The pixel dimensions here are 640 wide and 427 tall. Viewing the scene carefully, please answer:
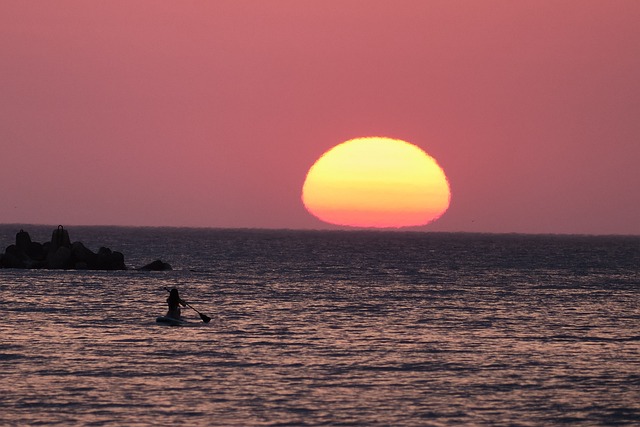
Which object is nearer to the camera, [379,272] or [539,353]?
[539,353]

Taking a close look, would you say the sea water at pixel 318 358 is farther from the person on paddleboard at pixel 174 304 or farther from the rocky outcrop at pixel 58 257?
the rocky outcrop at pixel 58 257

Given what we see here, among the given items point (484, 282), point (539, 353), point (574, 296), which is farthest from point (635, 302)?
point (539, 353)

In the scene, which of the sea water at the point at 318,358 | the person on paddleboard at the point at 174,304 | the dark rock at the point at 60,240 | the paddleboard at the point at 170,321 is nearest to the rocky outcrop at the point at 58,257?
the dark rock at the point at 60,240

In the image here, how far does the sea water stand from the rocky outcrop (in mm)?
25288

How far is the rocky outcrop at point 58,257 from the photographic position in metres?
108

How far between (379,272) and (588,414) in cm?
8696

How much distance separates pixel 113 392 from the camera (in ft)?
110

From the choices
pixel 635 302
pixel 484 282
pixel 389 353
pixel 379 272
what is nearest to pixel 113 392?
pixel 389 353

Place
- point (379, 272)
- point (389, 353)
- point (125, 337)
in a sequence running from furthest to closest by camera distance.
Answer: point (379, 272)
point (125, 337)
point (389, 353)

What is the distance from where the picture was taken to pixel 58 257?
10781cm

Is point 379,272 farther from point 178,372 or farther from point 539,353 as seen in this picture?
point 178,372

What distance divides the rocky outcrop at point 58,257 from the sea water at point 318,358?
83.0ft

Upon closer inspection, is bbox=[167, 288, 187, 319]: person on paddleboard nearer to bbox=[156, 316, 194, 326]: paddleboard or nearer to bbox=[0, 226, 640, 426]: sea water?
bbox=[156, 316, 194, 326]: paddleboard

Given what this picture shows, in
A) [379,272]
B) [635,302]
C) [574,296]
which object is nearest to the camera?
[635,302]
